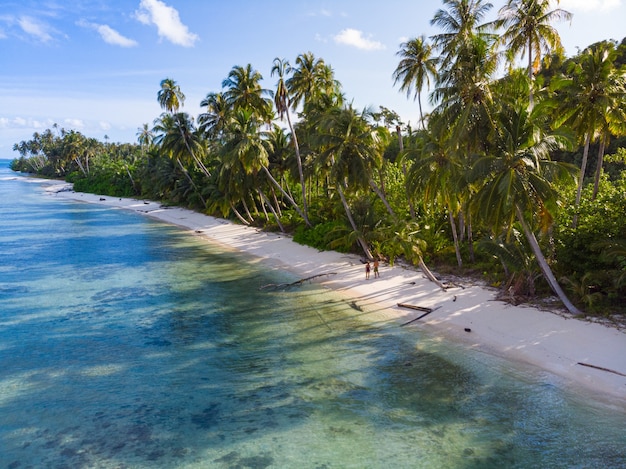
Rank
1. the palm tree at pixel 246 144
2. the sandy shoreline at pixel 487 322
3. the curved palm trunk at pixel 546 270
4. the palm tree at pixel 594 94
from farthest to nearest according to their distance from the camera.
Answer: the palm tree at pixel 246 144, the palm tree at pixel 594 94, the curved palm trunk at pixel 546 270, the sandy shoreline at pixel 487 322

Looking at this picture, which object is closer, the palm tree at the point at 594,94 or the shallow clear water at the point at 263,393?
the shallow clear water at the point at 263,393

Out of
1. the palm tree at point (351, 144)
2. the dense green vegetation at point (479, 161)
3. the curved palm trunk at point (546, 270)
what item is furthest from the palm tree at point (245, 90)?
the curved palm trunk at point (546, 270)

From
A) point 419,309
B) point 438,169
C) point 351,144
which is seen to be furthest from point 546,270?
point 351,144

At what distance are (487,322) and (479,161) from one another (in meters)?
6.05

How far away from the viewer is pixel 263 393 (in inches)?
498

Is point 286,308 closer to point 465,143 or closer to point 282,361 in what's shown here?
point 282,361

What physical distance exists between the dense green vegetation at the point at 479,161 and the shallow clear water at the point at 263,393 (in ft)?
18.3

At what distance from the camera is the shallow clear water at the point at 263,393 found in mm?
10000

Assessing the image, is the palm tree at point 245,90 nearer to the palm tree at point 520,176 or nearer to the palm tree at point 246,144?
the palm tree at point 246,144

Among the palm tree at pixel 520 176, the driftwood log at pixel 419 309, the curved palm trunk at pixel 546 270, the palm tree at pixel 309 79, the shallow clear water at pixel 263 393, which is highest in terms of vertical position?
the palm tree at pixel 309 79

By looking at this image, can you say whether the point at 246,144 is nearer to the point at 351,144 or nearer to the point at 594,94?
the point at 351,144

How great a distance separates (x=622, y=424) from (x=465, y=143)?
1085 cm

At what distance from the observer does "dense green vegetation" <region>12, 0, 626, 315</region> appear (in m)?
15.7

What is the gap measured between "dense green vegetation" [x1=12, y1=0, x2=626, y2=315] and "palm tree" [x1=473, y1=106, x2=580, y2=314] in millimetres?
44
